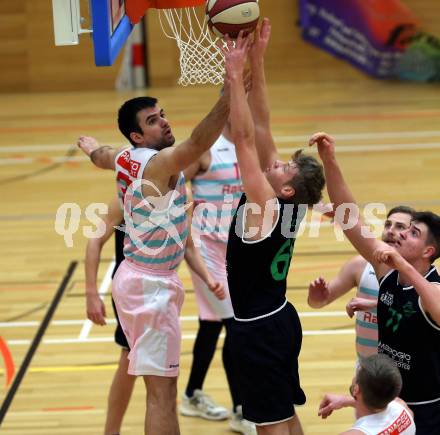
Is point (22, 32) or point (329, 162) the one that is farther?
point (22, 32)

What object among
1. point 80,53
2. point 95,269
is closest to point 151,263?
point 95,269

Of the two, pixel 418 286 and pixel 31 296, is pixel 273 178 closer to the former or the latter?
pixel 418 286

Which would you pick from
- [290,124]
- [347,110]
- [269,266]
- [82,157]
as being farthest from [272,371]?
[347,110]

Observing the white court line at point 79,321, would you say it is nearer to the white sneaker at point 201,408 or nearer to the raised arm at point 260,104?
the white sneaker at point 201,408

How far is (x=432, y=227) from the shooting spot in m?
4.57

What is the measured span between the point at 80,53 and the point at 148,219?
45.0ft

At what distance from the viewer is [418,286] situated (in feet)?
13.8

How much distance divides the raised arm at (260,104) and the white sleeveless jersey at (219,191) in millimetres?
836

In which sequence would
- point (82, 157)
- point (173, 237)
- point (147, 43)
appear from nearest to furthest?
point (173, 237) < point (82, 157) < point (147, 43)

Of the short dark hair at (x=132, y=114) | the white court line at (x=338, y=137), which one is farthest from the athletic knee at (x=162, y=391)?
the white court line at (x=338, y=137)

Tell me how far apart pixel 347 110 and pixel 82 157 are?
5002mm


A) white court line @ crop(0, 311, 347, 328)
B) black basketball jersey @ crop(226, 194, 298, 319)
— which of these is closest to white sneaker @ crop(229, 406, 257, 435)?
black basketball jersey @ crop(226, 194, 298, 319)

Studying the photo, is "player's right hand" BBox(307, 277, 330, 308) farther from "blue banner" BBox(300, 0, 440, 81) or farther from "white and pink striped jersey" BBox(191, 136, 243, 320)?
"blue banner" BBox(300, 0, 440, 81)

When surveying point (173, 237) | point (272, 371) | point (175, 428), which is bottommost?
point (175, 428)
